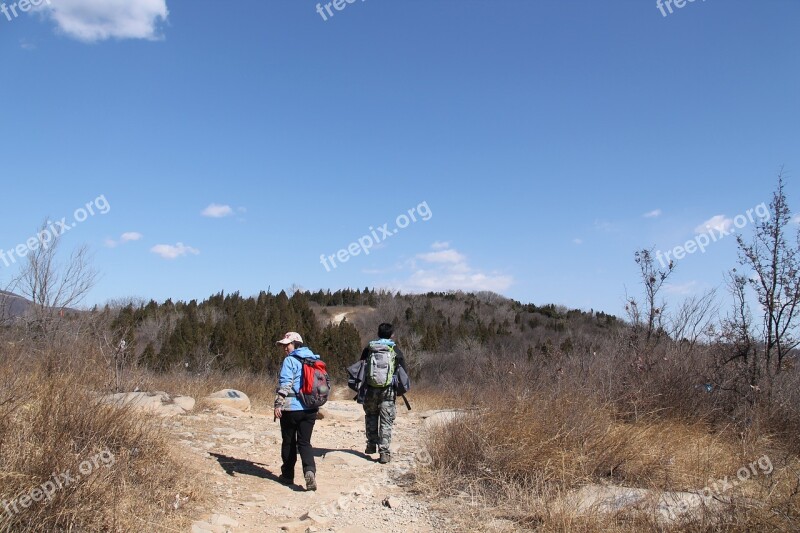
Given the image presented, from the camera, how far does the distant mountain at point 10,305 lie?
399 inches

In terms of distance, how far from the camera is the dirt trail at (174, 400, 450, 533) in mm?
4570

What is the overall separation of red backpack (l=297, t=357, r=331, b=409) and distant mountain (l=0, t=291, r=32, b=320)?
6.94 metres

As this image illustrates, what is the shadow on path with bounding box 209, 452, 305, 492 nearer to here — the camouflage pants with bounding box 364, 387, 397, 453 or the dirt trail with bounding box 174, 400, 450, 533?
the dirt trail with bounding box 174, 400, 450, 533

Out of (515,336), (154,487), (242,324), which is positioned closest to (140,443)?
(154,487)

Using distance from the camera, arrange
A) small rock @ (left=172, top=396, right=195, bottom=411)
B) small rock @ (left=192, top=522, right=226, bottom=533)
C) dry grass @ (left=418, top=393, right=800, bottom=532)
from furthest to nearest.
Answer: small rock @ (left=172, top=396, right=195, bottom=411) → dry grass @ (left=418, top=393, right=800, bottom=532) → small rock @ (left=192, top=522, right=226, bottom=533)

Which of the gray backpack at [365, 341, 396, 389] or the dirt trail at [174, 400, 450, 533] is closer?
the dirt trail at [174, 400, 450, 533]

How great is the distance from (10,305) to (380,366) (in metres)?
8.57

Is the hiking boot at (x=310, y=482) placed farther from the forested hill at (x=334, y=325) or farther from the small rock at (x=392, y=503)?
the forested hill at (x=334, y=325)

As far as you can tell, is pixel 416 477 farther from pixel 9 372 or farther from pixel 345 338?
pixel 345 338

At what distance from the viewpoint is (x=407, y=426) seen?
37.2ft

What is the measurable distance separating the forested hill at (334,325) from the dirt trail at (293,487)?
1931 centimetres

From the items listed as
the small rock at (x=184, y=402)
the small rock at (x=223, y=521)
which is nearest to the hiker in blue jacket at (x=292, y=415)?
the small rock at (x=223, y=521)

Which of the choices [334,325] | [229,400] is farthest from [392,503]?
[334,325]

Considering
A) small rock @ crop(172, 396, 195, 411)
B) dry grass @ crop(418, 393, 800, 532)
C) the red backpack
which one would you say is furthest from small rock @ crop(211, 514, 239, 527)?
small rock @ crop(172, 396, 195, 411)
